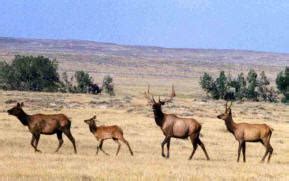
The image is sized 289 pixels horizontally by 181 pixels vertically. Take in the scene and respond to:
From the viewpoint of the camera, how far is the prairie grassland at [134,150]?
671 inches

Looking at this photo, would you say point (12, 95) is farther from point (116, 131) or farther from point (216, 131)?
point (116, 131)

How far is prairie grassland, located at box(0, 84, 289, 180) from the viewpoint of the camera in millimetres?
17047

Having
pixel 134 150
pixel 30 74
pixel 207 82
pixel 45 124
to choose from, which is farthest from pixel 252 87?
pixel 45 124

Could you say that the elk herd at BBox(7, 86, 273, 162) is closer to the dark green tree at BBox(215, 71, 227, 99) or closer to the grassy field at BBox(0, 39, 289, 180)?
the grassy field at BBox(0, 39, 289, 180)

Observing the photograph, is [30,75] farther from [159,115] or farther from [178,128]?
[178,128]

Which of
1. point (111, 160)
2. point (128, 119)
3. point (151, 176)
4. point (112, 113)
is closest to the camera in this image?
point (151, 176)

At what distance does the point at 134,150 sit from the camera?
88.9 ft

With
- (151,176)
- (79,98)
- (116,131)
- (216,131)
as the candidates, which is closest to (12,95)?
(79,98)

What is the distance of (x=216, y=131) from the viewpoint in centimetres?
3797

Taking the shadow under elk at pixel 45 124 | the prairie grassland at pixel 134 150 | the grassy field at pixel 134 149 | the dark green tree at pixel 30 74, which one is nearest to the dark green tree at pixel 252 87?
the grassy field at pixel 134 149

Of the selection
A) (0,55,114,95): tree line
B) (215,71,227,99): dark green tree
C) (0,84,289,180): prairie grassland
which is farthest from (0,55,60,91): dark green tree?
(215,71,227,99): dark green tree

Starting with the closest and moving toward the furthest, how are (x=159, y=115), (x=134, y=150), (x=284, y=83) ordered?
(x=159, y=115), (x=134, y=150), (x=284, y=83)

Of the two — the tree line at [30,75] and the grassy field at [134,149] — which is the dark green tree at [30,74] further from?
the grassy field at [134,149]

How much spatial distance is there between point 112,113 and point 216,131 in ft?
36.8
